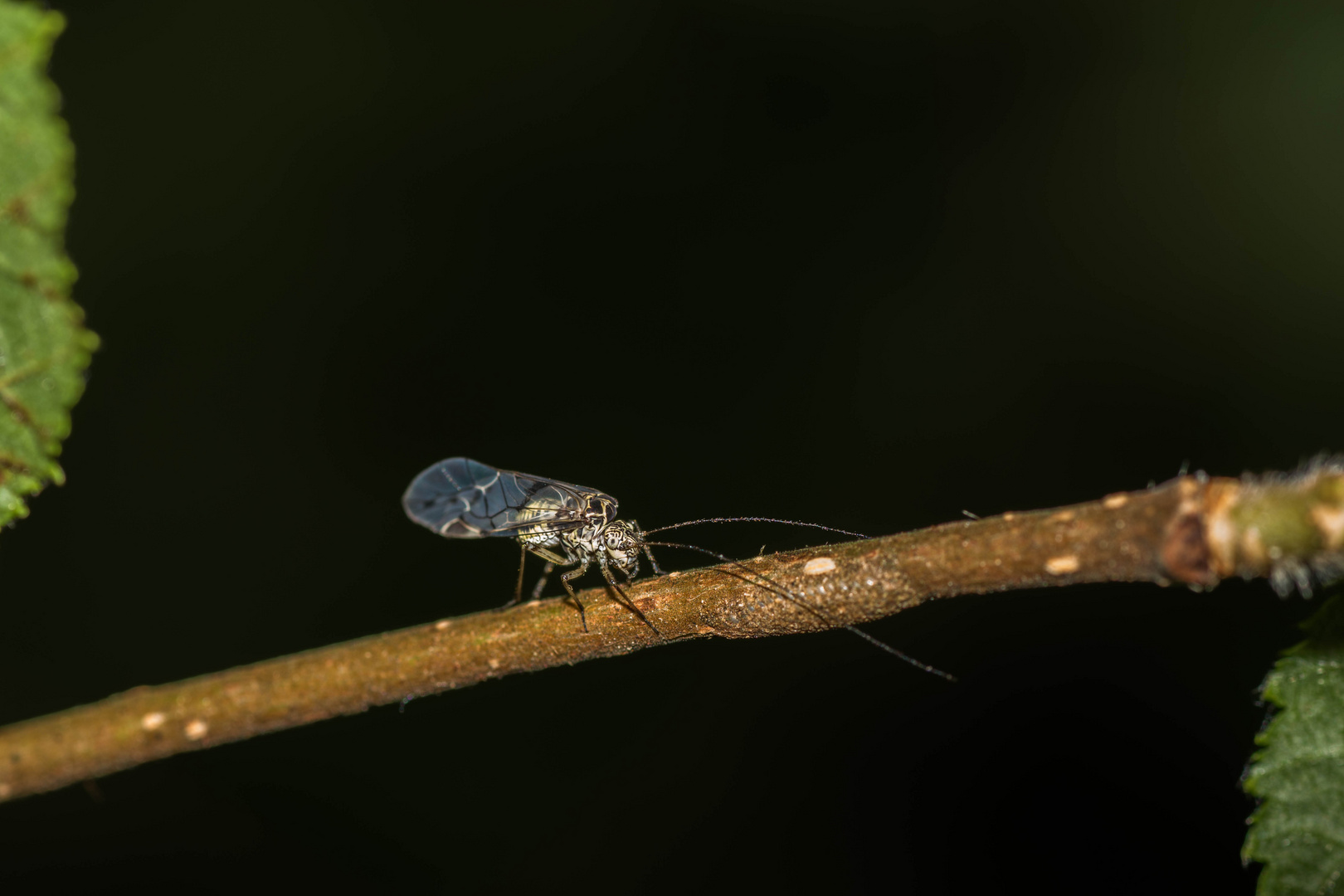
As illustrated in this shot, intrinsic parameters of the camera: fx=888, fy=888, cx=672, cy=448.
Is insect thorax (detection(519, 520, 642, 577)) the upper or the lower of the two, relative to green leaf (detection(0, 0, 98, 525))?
lower

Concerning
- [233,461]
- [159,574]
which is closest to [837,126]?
[233,461]

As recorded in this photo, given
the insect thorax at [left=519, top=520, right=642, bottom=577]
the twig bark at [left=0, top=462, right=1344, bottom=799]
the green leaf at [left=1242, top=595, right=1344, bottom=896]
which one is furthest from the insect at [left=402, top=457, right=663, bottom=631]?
the green leaf at [left=1242, top=595, right=1344, bottom=896]

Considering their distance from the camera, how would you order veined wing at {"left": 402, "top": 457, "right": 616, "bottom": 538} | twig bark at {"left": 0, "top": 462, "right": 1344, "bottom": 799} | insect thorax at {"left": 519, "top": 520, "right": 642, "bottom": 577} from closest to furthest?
twig bark at {"left": 0, "top": 462, "right": 1344, "bottom": 799}, insect thorax at {"left": 519, "top": 520, "right": 642, "bottom": 577}, veined wing at {"left": 402, "top": 457, "right": 616, "bottom": 538}

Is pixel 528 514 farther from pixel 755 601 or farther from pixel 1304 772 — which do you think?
pixel 1304 772

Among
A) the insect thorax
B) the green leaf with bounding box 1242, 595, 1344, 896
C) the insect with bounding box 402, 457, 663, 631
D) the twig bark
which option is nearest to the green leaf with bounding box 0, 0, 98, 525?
the twig bark

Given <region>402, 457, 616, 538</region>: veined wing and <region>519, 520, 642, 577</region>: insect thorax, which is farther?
<region>402, 457, 616, 538</region>: veined wing

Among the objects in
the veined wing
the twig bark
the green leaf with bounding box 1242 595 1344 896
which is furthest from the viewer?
the veined wing

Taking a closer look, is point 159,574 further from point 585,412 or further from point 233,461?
point 585,412

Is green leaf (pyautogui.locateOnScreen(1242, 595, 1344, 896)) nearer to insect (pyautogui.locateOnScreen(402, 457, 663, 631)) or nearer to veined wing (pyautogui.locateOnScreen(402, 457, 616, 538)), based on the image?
insect (pyautogui.locateOnScreen(402, 457, 663, 631))
